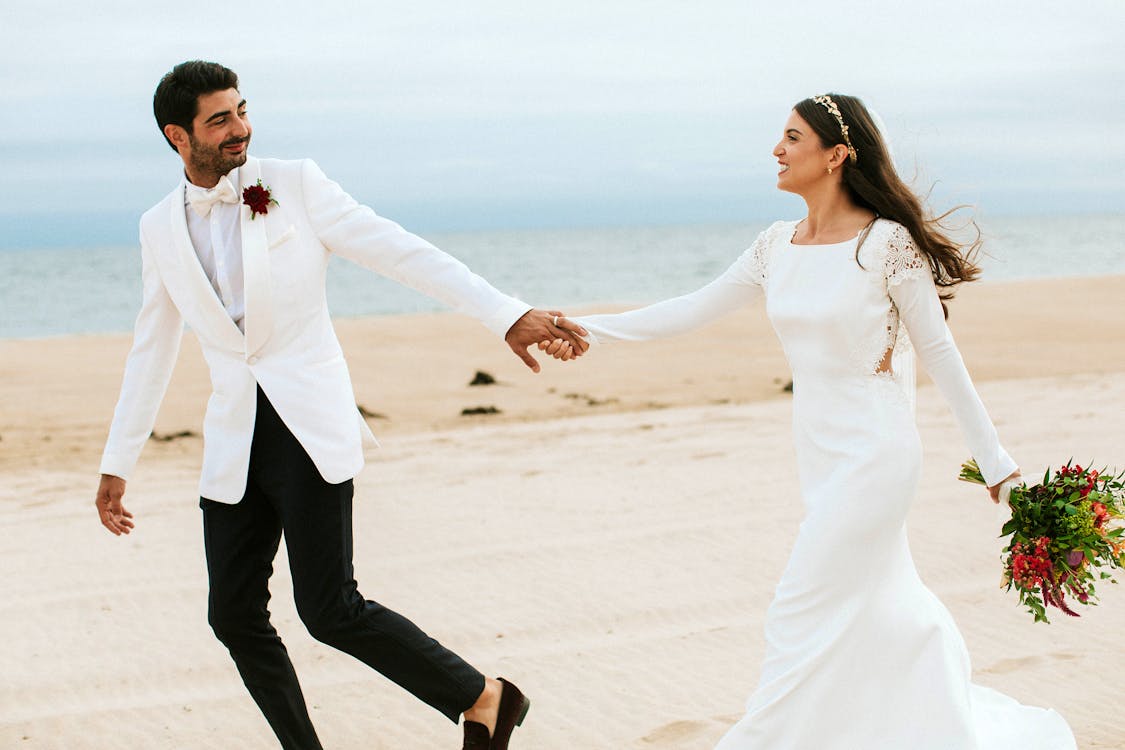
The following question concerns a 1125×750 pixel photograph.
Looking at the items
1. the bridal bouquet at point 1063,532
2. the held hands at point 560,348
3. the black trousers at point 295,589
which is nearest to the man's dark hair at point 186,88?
the black trousers at point 295,589

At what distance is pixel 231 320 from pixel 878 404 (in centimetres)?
203

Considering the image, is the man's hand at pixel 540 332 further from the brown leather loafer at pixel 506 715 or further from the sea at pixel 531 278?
the sea at pixel 531 278

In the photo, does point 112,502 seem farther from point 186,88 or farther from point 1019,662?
point 1019,662

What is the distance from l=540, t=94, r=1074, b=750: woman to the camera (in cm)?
356

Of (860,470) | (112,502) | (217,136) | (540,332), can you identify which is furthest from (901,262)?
(112,502)

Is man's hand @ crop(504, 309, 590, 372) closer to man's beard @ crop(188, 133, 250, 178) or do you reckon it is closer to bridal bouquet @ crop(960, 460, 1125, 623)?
man's beard @ crop(188, 133, 250, 178)

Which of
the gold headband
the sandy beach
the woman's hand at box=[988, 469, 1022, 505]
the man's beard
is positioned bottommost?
the sandy beach

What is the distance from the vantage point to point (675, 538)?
719 centimetres

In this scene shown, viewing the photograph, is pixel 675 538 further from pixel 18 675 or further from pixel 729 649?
pixel 18 675

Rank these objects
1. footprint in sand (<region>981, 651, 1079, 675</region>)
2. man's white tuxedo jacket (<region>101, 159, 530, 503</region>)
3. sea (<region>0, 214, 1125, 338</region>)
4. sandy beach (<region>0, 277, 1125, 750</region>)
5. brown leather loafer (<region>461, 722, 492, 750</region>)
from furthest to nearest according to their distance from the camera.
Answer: sea (<region>0, 214, 1125, 338</region>)
footprint in sand (<region>981, 651, 1079, 675</region>)
sandy beach (<region>0, 277, 1125, 750</region>)
brown leather loafer (<region>461, 722, 492, 750</region>)
man's white tuxedo jacket (<region>101, 159, 530, 503</region>)

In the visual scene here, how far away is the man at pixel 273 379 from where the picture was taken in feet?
12.3

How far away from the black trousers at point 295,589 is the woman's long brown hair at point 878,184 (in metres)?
1.87

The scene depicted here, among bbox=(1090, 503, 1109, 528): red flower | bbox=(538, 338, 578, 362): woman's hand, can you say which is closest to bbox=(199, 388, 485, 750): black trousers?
bbox=(538, 338, 578, 362): woman's hand

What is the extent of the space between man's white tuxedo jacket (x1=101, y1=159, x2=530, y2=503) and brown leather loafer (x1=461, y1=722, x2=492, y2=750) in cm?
95
